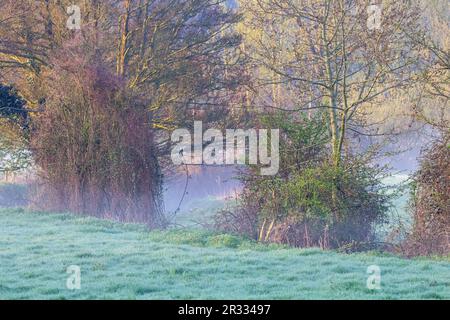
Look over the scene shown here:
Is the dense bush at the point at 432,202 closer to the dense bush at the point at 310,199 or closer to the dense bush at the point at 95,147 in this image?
the dense bush at the point at 310,199

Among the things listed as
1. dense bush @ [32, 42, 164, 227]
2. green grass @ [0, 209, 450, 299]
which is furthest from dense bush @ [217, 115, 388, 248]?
green grass @ [0, 209, 450, 299]

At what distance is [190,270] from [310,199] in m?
7.22

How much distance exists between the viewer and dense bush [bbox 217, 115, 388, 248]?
15.9m

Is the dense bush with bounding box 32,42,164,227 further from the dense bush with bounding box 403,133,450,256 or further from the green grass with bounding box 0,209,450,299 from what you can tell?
the dense bush with bounding box 403,133,450,256

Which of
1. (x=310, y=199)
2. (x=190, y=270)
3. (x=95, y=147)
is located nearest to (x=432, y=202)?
(x=310, y=199)

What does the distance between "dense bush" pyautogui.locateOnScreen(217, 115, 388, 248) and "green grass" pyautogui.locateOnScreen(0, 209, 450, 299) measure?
2666 millimetres

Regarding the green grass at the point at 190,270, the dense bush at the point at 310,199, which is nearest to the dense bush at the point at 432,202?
the dense bush at the point at 310,199

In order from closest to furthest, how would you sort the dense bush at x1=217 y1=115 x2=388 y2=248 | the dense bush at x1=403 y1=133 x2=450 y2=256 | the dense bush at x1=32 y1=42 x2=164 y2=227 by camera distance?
the dense bush at x1=403 y1=133 x2=450 y2=256
the dense bush at x1=217 y1=115 x2=388 y2=248
the dense bush at x1=32 y1=42 x2=164 y2=227


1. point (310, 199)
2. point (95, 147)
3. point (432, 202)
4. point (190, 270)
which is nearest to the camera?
point (190, 270)

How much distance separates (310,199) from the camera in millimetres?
16406

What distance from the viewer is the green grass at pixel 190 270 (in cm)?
828

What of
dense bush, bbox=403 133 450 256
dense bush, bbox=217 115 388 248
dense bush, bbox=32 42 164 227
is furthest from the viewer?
dense bush, bbox=32 42 164 227

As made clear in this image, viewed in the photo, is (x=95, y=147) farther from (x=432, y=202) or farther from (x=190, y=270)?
(x=190, y=270)

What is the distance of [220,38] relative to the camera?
76.3ft
